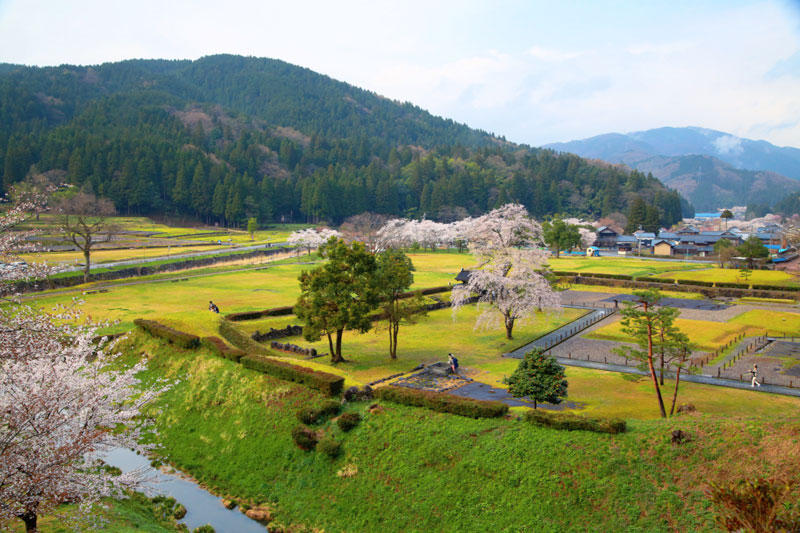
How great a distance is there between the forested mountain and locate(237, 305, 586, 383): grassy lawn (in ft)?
233

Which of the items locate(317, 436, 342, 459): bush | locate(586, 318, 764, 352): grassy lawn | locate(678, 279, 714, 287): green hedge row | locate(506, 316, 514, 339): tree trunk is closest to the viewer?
locate(317, 436, 342, 459): bush

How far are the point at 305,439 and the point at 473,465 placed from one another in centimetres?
576

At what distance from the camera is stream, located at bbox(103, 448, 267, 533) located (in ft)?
48.6

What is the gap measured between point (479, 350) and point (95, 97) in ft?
596

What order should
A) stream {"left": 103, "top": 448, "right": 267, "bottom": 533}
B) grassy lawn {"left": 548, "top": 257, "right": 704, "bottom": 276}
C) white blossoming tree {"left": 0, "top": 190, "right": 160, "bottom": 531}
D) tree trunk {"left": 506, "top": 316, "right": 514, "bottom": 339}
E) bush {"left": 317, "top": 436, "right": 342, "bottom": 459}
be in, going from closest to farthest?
white blossoming tree {"left": 0, "top": 190, "right": 160, "bottom": 531}
stream {"left": 103, "top": 448, "right": 267, "bottom": 533}
bush {"left": 317, "top": 436, "right": 342, "bottom": 459}
tree trunk {"left": 506, "top": 316, "right": 514, "bottom": 339}
grassy lawn {"left": 548, "top": 257, "right": 704, "bottom": 276}

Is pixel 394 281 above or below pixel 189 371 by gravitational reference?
above

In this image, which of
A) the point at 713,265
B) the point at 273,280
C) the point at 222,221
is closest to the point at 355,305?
the point at 273,280

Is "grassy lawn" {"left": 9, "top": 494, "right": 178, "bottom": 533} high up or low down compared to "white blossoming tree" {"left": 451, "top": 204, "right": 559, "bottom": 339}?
down

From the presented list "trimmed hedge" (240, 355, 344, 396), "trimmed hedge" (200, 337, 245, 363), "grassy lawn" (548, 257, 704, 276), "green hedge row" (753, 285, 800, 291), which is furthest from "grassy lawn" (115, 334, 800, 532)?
"grassy lawn" (548, 257, 704, 276)

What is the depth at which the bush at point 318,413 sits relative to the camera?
17.2 meters

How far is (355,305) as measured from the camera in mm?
24406

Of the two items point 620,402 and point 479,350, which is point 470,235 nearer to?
point 479,350

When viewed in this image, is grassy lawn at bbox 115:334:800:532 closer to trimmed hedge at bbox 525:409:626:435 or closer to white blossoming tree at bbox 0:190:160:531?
trimmed hedge at bbox 525:409:626:435

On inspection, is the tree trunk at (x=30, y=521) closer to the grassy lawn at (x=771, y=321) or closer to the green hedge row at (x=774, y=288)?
the grassy lawn at (x=771, y=321)
